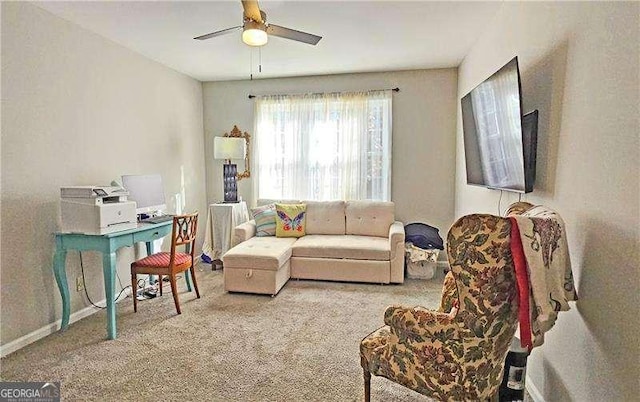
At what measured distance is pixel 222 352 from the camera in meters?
2.56

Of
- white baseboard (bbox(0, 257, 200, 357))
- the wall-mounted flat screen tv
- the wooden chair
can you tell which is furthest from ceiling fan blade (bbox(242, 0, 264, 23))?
white baseboard (bbox(0, 257, 200, 357))

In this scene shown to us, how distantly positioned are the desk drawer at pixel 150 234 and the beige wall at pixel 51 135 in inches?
22.8

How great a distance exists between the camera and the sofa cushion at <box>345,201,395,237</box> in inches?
176

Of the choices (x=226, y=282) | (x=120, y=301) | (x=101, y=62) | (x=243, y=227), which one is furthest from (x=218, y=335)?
(x=101, y=62)

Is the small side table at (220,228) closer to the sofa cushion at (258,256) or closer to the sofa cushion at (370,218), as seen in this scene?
the sofa cushion at (258,256)

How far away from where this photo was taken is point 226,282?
376cm

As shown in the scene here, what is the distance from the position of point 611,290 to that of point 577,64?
3.32 ft

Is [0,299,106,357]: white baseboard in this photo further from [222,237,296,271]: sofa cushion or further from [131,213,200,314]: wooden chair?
[222,237,296,271]: sofa cushion

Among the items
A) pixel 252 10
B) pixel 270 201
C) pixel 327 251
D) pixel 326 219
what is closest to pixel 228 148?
pixel 270 201

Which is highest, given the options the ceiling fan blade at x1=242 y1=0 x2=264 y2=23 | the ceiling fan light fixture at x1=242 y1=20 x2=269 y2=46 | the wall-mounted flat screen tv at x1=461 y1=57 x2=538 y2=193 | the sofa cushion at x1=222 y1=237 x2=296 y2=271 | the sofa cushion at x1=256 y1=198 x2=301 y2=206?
the ceiling fan blade at x1=242 y1=0 x2=264 y2=23

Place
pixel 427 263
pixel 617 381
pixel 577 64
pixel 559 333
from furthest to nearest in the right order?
pixel 427 263 < pixel 559 333 < pixel 577 64 < pixel 617 381

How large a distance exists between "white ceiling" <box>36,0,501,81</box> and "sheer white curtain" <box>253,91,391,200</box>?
487 mm

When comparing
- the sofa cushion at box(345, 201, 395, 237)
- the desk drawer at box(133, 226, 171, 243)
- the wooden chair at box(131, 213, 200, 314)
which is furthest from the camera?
the sofa cushion at box(345, 201, 395, 237)

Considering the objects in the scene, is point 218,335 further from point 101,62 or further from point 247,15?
point 101,62
